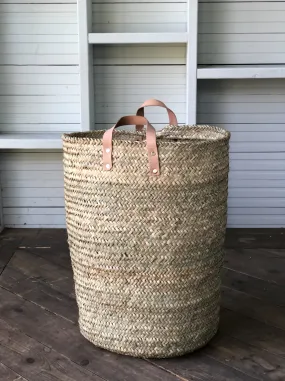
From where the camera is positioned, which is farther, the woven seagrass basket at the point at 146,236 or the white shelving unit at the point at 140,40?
the white shelving unit at the point at 140,40

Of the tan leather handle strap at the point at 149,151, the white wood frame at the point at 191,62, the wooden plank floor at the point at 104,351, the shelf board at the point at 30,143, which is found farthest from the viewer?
the shelf board at the point at 30,143

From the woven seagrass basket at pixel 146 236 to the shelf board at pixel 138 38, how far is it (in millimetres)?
803

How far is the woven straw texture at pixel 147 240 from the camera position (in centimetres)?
117

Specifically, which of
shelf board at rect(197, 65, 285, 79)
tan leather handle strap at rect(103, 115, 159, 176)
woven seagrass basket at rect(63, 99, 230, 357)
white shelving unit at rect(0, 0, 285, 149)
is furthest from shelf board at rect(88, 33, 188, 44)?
tan leather handle strap at rect(103, 115, 159, 176)

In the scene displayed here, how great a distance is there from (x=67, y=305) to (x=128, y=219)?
1.77 feet

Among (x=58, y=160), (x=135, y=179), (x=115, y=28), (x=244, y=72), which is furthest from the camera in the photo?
(x=58, y=160)

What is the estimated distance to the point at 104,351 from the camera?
1316 mm

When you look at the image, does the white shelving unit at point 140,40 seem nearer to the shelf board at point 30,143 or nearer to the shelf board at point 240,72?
the shelf board at point 240,72

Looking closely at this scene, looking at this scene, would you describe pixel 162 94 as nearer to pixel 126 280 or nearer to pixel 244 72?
pixel 244 72

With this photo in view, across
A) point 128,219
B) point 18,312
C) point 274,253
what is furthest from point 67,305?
point 274,253

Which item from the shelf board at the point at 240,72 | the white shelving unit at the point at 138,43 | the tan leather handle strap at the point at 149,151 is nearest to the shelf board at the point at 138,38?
the white shelving unit at the point at 138,43

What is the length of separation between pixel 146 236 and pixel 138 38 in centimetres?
106

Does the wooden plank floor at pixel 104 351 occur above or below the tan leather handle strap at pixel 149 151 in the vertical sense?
below

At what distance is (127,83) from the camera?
2.19 m
